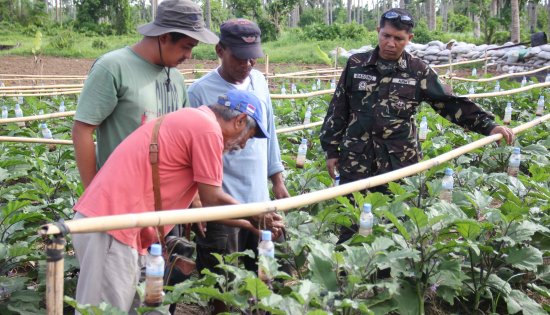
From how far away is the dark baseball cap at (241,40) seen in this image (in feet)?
10.5

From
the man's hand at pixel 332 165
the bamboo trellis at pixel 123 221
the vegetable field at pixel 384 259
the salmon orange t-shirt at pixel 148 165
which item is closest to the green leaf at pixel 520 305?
the vegetable field at pixel 384 259

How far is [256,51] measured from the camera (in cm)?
324

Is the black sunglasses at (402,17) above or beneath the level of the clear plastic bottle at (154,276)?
above

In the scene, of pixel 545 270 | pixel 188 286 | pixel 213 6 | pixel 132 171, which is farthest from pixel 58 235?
pixel 213 6

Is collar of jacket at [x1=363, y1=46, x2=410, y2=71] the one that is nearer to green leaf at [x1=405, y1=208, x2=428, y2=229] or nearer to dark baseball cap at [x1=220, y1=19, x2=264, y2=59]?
dark baseball cap at [x1=220, y1=19, x2=264, y2=59]

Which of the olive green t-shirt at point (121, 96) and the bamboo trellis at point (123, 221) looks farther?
the olive green t-shirt at point (121, 96)

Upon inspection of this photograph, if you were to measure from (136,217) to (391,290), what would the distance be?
114cm

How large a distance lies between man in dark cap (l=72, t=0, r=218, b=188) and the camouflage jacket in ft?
4.36

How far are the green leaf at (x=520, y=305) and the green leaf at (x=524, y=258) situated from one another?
0.16m

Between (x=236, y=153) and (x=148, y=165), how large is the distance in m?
0.81

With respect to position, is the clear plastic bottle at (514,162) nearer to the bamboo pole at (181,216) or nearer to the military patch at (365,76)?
the military patch at (365,76)

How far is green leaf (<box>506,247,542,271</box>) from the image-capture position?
10.9ft

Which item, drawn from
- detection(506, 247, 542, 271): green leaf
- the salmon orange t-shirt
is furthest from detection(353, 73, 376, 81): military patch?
the salmon orange t-shirt

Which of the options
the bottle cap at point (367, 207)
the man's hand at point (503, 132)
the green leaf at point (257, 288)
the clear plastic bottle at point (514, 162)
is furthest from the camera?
the clear plastic bottle at point (514, 162)
